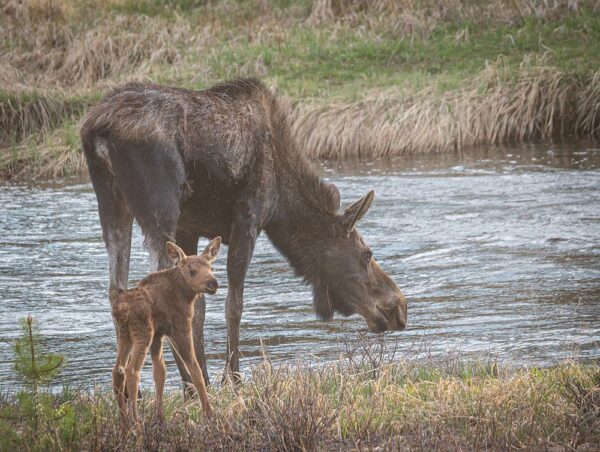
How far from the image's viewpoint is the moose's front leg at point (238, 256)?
8.35 m

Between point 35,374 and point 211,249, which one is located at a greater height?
point 211,249

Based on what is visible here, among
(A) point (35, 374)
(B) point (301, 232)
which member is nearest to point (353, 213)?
(B) point (301, 232)

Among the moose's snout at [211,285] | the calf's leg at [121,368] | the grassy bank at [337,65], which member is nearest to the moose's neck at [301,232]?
the moose's snout at [211,285]

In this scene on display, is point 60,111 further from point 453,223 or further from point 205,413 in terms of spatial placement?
point 205,413

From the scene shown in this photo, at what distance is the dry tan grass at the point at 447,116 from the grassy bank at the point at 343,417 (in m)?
13.0

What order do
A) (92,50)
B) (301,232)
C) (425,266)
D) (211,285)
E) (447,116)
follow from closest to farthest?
(211,285), (301,232), (425,266), (447,116), (92,50)

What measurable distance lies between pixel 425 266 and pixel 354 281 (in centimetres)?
387

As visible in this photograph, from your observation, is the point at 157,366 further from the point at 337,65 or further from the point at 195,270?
the point at 337,65

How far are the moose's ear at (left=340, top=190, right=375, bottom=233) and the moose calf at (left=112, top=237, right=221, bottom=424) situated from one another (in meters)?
2.73

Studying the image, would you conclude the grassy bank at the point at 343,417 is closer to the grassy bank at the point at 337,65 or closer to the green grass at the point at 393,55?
the grassy bank at the point at 337,65

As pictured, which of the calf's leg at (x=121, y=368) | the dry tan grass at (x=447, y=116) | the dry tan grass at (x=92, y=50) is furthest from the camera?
the dry tan grass at (x=92, y=50)

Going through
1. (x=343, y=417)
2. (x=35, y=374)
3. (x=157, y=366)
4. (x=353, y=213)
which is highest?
(x=353, y=213)

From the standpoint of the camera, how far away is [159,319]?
616 centimetres

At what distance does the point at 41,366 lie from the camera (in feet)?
19.6
